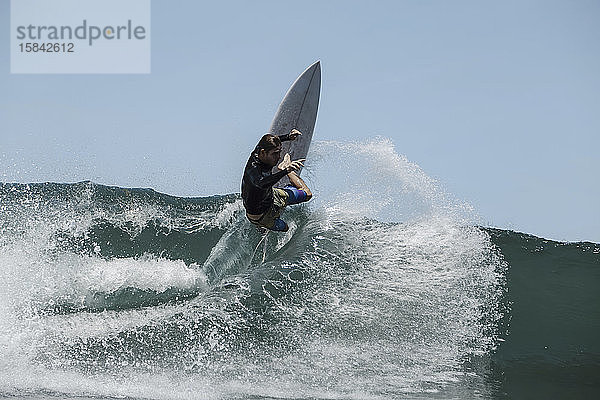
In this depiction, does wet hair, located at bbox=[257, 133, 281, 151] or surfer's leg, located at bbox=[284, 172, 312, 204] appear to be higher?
wet hair, located at bbox=[257, 133, 281, 151]

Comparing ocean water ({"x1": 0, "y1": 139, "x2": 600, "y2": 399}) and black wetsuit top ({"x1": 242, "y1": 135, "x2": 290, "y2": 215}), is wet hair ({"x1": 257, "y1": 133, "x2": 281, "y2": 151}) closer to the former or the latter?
black wetsuit top ({"x1": 242, "y1": 135, "x2": 290, "y2": 215})

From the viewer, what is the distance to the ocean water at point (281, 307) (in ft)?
Answer: 15.5

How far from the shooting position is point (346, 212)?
8.77 meters

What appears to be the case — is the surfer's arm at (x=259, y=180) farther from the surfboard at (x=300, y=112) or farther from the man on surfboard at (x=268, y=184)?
the surfboard at (x=300, y=112)

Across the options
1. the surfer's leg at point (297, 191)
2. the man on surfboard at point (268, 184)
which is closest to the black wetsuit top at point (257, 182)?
the man on surfboard at point (268, 184)

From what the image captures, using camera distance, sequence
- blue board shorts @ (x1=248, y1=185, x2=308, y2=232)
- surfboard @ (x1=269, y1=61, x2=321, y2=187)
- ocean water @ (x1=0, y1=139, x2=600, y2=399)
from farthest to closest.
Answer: surfboard @ (x1=269, y1=61, x2=321, y2=187), blue board shorts @ (x1=248, y1=185, x2=308, y2=232), ocean water @ (x1=0, y1=139, x2=600, y2=399)

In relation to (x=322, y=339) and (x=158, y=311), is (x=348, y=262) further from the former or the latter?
(x=158, y=311)

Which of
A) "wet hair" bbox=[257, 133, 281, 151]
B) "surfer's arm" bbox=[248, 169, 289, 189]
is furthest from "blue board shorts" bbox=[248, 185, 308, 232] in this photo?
"wet hair" bbox=[257, 133, 281, 151]

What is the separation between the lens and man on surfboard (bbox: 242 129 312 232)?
5.48 m

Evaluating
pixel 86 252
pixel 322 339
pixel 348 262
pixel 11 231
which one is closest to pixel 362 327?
pixel 322 339

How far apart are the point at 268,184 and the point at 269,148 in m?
0.36

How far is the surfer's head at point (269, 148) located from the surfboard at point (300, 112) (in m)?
A: 2.23

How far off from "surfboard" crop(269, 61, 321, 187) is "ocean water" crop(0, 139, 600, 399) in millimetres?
494

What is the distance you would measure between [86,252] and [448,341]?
15.8ft
